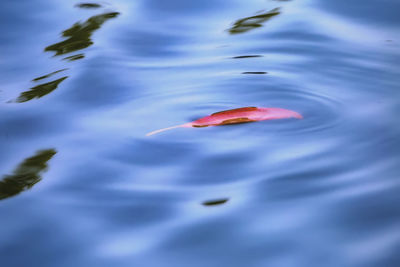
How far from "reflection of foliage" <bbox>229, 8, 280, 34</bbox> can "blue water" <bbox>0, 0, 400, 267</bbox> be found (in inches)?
0.5

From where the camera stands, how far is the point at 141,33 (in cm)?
275

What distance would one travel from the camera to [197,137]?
1865 millimetres

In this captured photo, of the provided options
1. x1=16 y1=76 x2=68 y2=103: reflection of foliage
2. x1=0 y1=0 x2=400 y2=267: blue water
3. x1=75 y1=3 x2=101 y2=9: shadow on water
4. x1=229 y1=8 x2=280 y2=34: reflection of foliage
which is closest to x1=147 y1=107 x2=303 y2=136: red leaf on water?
x1=0 y1=0 x2=400 y2=267: blue water

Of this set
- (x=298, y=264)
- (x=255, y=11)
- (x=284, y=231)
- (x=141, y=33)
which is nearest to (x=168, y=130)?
(x=284, y=231)

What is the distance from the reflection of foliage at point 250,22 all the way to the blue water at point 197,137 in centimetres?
1

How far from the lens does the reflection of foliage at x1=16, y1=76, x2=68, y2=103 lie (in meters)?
2.19

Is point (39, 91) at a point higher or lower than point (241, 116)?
higher

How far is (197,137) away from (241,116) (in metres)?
0.17

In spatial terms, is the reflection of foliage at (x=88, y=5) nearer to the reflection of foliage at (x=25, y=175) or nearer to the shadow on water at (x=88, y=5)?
the shadow on water at (x=88, y=5)

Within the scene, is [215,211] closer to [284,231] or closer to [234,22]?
[284,231]

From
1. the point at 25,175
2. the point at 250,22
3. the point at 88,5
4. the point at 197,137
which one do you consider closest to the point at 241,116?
the point at 197,137

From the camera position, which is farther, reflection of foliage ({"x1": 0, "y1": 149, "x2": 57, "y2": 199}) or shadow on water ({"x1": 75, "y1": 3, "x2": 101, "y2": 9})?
shadow on water ({"x1": 75, "y1": 3, "x2": 101, "y2": 9})

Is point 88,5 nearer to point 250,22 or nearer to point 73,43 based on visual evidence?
point 73,43

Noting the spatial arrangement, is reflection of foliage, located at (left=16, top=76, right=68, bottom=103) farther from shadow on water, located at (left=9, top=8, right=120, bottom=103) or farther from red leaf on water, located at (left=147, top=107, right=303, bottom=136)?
red leaf on water, located at (left=147, top=107, right=303, bottom=136)
